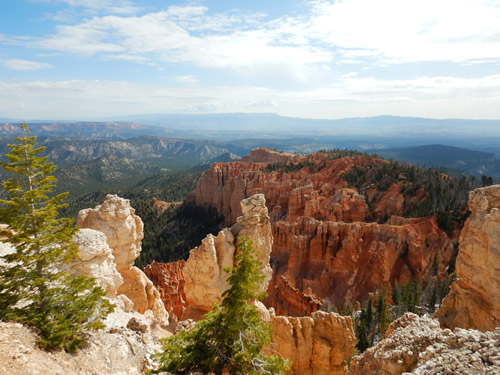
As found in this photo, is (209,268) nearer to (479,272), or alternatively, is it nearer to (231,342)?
(231,342)

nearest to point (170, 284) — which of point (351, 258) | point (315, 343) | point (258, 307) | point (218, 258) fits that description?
point (218, 258)

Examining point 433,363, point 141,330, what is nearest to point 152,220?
point 141,330

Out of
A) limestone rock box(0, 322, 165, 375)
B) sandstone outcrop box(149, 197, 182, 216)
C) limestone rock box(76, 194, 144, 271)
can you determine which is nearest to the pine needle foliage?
limestone rock box(0, 322, 165, 375)

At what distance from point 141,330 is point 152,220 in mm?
69425

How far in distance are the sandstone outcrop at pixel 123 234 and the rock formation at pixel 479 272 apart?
15705mm

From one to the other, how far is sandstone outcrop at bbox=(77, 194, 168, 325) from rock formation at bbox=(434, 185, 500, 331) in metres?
15.7

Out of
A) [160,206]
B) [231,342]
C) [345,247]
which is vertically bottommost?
[160,206]

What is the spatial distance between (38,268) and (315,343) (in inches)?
501

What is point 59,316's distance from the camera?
8367 millimetres

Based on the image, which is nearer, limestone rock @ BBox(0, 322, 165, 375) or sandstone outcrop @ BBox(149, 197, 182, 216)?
limestone rock @ BBox(0, 322, 165, 375)

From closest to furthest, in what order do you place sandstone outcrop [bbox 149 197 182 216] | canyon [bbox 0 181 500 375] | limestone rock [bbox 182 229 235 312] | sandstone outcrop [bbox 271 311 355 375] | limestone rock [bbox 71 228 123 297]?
canyon [bbox 0 181 500 375] → limestone rock [bbox 71 228 123 297] → limestone rock [bbox 182 229 235 312] → sandstone outcrop [bbox 271 311 355 375] → sandstone outcrop [bbox 149 197 182 216]

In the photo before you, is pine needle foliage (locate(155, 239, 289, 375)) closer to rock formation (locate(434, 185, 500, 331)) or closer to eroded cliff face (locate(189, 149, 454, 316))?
rock formation (locate(434, 185, 500, 331))

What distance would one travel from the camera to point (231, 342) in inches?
361

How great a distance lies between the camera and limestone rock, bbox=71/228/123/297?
11742mm
